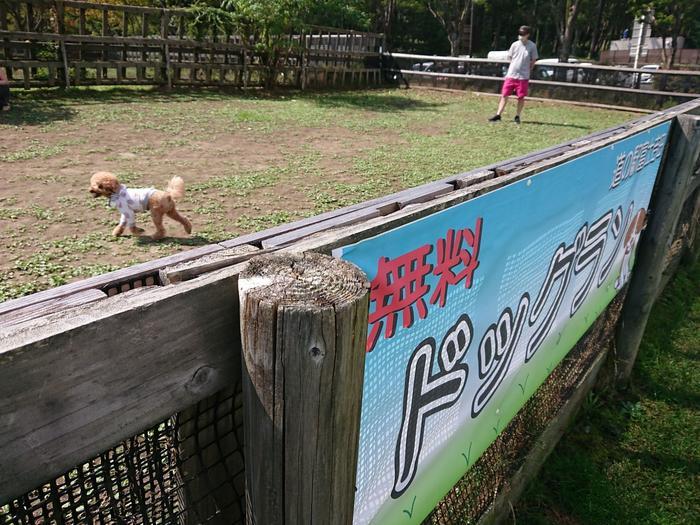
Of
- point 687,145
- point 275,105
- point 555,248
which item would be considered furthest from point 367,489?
point 275,105

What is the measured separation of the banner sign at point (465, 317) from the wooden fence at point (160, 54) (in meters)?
12.0

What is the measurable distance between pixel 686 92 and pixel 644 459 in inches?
538

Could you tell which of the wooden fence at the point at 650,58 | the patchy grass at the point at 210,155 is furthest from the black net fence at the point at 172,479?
the wooden fence at the point at 650,58

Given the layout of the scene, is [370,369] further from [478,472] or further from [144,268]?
[478,472]

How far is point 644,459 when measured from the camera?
2934 millimetres

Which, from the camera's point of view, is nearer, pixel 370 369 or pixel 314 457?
pixel 314 457

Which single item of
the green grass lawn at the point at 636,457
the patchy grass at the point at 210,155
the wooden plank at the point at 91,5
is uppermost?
the wooden plank at the point at 91,5

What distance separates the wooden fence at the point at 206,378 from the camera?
67 centimetres

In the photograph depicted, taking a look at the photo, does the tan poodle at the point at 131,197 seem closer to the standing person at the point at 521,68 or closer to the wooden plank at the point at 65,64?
the standing person at the point at 521,68

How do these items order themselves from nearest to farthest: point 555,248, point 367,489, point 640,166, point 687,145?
point 367,489
point 555,248
point 640,166
point 687,145

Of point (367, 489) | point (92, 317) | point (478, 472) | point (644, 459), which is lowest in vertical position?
point (644, 459)

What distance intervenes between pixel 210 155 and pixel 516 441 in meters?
5.88

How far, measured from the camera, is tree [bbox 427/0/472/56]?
32500 mm

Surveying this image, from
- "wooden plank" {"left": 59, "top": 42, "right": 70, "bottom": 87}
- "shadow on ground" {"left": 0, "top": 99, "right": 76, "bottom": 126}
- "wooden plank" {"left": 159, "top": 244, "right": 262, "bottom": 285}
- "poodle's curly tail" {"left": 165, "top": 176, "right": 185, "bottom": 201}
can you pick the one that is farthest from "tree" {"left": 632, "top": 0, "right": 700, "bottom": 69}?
"wooden plank" {"left": 159, "top": 244, "right": 262, "bottom": 285}
